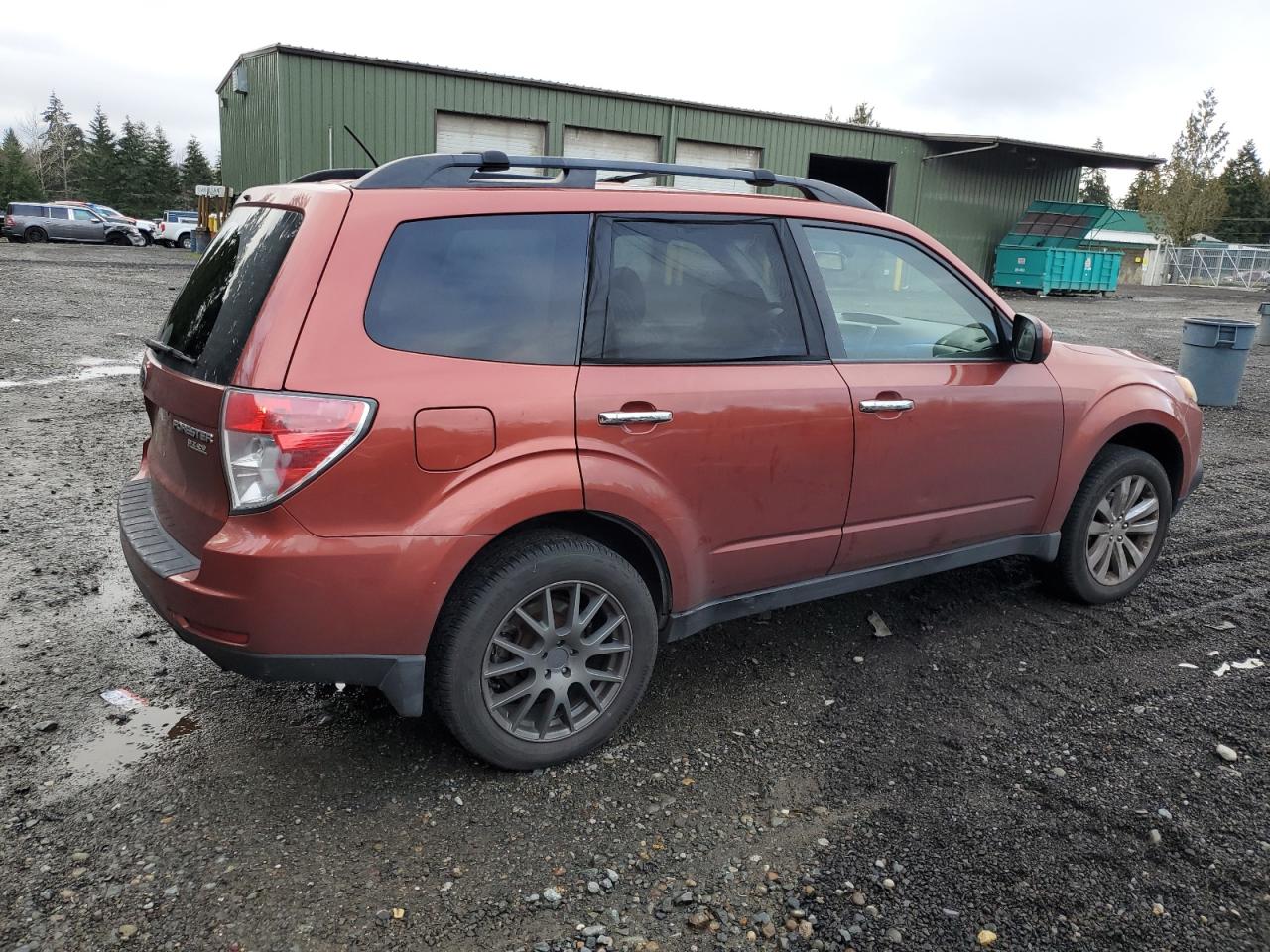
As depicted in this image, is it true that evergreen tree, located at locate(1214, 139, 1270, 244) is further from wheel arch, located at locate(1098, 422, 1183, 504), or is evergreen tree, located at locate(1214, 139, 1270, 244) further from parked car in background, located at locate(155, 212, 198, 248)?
wheel arch, located at locate(1098, 422, 1183, 504)

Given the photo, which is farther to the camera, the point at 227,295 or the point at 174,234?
the point at 174,234

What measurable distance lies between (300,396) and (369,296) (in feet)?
1.20

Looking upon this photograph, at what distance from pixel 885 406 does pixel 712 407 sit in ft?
2.57

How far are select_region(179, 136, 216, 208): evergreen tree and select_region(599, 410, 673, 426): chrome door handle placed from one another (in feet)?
285

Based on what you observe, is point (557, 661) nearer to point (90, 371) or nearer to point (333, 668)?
point (333, 668)

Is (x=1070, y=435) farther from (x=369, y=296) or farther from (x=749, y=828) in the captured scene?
(x=369, y=296)

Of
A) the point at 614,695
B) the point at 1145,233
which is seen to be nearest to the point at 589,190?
the point at 614,695

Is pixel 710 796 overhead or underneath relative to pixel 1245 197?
underneath

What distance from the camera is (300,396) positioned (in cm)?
266

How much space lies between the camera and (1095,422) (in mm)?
4367

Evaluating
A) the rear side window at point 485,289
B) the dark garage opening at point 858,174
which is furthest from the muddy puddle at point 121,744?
the dark garage opening at point 858,174

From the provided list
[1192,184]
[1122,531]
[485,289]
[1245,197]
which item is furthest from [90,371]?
[1245,197]

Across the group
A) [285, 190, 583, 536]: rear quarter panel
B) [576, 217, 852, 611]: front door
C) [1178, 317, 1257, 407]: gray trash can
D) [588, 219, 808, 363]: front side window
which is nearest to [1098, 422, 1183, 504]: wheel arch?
[576, 217, 852, 611]: front door

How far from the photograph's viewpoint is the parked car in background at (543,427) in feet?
8.94
